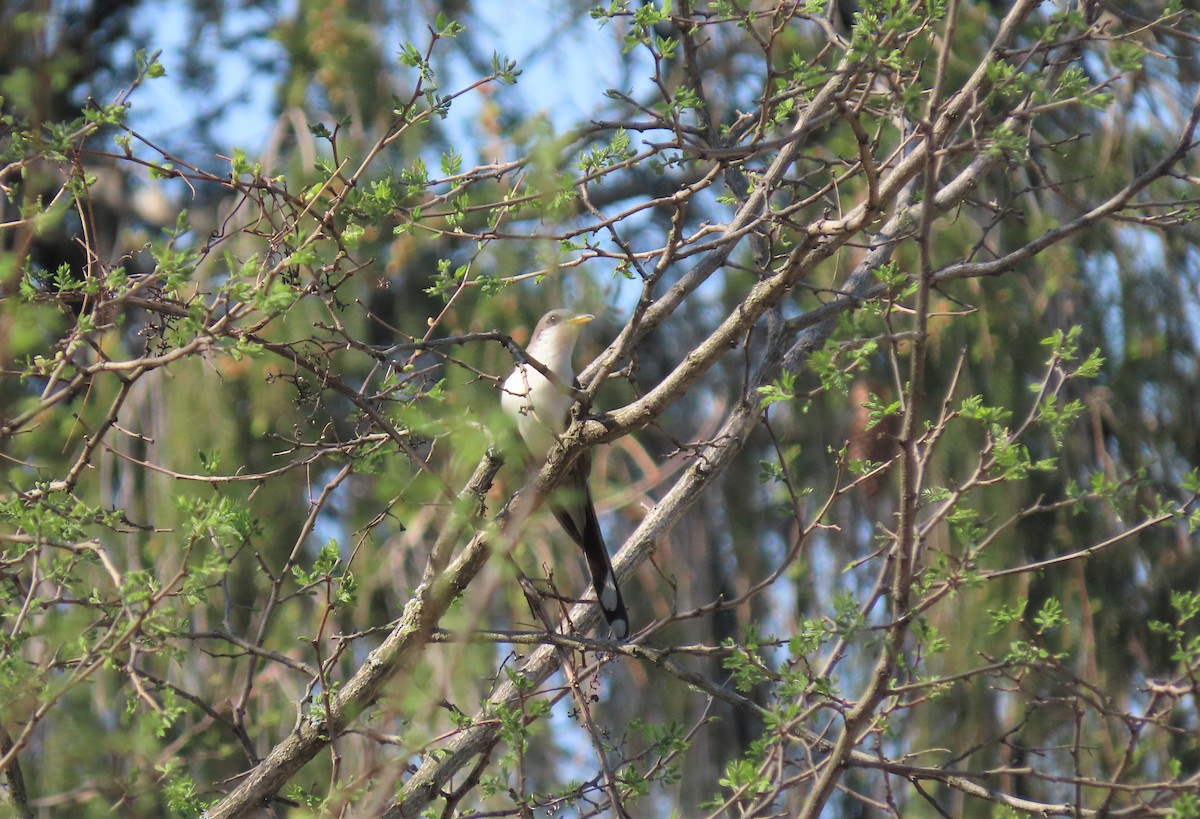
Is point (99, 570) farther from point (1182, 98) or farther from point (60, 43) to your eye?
point (1182, 98)

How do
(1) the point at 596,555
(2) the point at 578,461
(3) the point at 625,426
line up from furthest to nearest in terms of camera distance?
1. (1) the point at 596,555
2. (2) the point at 578,461
3. (3) the point at 625,426

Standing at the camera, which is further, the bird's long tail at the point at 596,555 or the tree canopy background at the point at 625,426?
the bird's long tail at the point at 596,555

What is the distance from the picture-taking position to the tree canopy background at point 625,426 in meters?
2.41

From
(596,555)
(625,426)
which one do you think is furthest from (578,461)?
(625,426)

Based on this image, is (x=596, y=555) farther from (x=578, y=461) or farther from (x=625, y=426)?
(x=625, y=426)

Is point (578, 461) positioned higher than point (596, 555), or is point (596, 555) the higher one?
point (578, 461)

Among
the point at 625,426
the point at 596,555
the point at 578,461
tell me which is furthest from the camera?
the point at 596,555

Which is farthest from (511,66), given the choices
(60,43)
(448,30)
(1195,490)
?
(1195,490)

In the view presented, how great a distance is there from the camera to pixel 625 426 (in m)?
2.78

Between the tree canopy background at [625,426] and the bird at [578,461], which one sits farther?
the bird at [578,461]

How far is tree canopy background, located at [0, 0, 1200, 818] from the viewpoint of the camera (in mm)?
2412

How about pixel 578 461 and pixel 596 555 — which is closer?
pixel 578 461

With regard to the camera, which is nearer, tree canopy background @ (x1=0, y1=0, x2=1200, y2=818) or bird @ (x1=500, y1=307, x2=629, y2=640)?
tree canopy background @ (x1=0, y1=0, x2=1200, y2=818)

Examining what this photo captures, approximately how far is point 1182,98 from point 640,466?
9.76 ft
